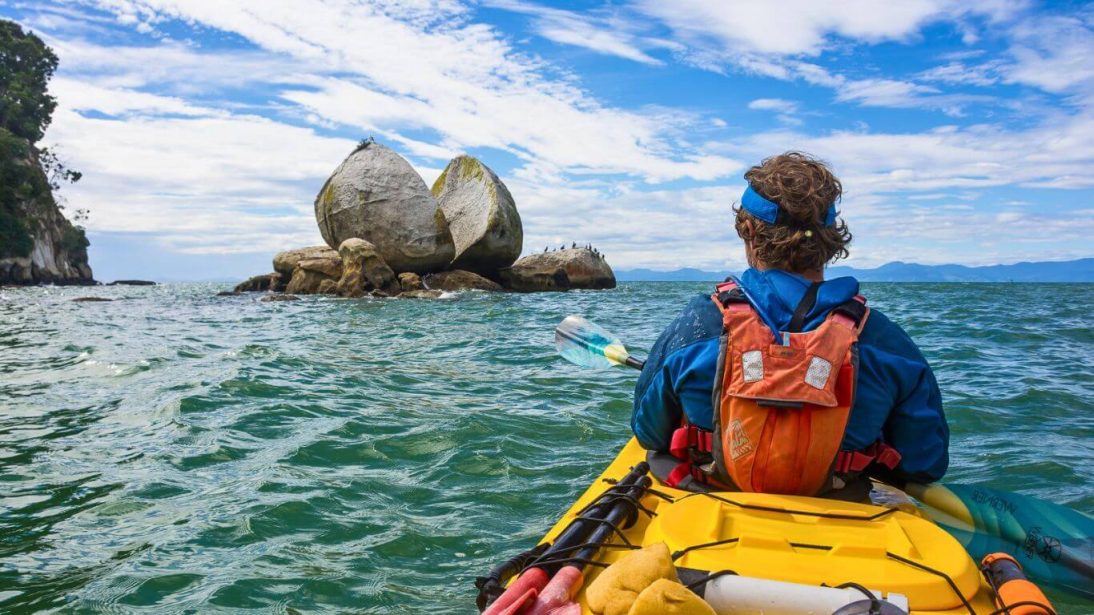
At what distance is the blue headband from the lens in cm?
234

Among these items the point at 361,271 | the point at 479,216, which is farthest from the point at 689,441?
the point at 479,216

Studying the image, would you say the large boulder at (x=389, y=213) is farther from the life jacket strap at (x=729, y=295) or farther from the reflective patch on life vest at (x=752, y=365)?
the reflective patch on life vest at (x=752, y=365)

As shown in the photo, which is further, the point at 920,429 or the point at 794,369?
the point at 920,429

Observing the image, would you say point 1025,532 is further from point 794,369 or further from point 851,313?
point 794,369

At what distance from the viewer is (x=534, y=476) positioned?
15.1ft

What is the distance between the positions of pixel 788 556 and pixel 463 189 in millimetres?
26841

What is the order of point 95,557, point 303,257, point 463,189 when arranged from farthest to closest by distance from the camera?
1. point 463,189
2. point 303,257
3. point 95,557

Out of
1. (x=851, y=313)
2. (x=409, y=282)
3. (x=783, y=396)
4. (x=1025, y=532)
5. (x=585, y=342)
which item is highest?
(x=851, y=313)

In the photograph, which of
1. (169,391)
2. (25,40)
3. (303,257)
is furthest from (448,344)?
(25,40)

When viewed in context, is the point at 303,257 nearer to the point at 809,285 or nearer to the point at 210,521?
the point at 210,521

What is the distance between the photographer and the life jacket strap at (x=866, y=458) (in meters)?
2.43

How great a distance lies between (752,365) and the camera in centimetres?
220

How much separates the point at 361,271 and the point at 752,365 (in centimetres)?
2126

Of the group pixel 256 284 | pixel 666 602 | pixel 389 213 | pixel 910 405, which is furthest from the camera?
pixel 256 284
